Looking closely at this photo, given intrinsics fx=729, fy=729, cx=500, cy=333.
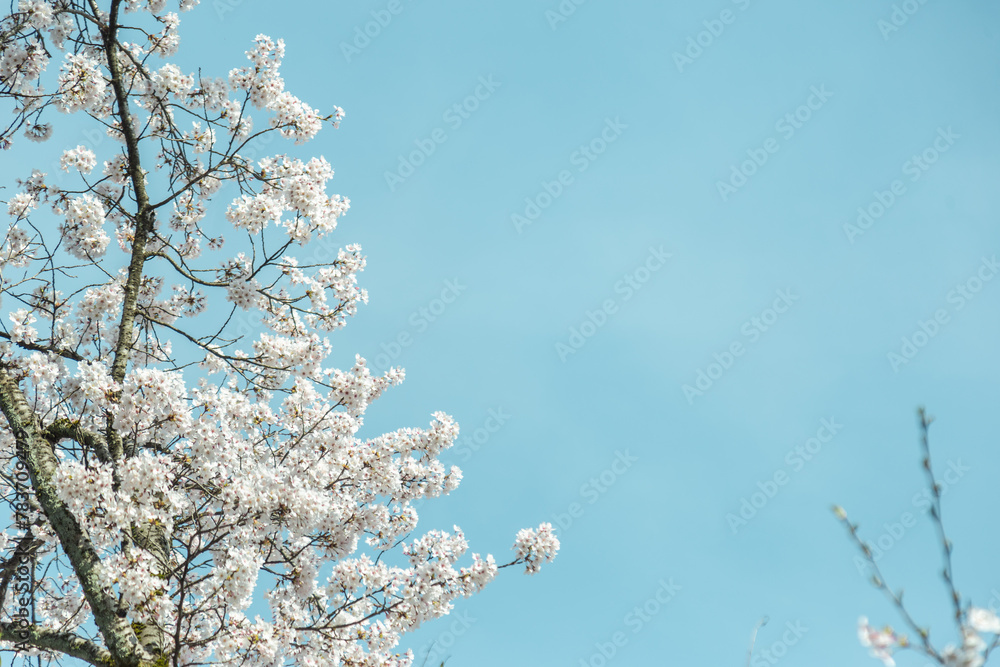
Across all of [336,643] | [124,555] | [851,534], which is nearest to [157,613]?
[124,555]

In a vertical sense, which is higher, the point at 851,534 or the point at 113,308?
the point at 113,308

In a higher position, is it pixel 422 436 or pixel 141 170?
pixel 141 170

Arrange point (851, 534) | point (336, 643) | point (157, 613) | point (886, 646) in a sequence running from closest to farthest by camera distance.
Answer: point (886, 646)
point (851, 534)
point (157, 613)
point (336, 643)

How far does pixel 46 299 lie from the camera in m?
8.05

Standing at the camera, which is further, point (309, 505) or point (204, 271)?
point (204, 271)

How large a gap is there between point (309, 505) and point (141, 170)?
4.54 m

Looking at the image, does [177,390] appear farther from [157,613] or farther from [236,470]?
[157,613]

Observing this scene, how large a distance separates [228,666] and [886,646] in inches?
222

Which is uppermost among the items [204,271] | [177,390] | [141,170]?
[141,170]

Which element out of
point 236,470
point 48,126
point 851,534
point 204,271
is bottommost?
point 851,534

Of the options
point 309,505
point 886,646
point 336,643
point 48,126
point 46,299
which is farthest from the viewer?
point 48,126

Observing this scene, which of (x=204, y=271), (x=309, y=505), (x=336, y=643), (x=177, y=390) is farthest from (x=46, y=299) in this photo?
(x=336, y=643)

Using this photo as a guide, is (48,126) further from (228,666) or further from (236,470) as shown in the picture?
(228,666)

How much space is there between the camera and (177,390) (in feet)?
20.3
